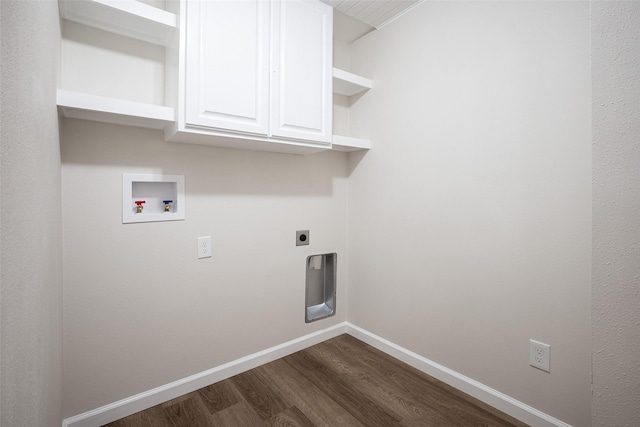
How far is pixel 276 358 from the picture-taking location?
7.18ft

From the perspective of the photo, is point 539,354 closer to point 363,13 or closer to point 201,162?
point 201,162

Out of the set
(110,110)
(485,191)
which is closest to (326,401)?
(485,191)

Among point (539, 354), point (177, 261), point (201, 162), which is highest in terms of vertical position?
point (201, 162)

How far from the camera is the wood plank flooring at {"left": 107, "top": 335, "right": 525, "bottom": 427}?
5.25 ft

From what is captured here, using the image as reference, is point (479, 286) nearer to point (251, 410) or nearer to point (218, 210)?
point (251, 410)

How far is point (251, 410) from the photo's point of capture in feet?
5.53

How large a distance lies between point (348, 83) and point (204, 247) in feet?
4.93

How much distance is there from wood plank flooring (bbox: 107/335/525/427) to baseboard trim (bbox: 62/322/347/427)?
0.03 meters

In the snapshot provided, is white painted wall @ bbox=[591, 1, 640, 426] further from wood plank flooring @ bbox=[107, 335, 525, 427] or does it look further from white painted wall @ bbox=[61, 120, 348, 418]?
white painted wall @ bbox=[61, 120, 348, 418]

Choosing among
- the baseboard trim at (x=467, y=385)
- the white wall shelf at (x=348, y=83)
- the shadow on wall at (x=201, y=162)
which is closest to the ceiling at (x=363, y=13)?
the white wall shelf at (x=348, y=83)

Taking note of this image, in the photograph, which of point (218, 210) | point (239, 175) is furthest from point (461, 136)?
point (218, 210)

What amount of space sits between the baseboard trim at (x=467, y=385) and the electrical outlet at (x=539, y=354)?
23cm

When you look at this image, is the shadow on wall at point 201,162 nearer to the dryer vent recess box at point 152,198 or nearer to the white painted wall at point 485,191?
the dryer vent recess box at point 152,198

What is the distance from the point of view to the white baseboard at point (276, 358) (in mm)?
1540
